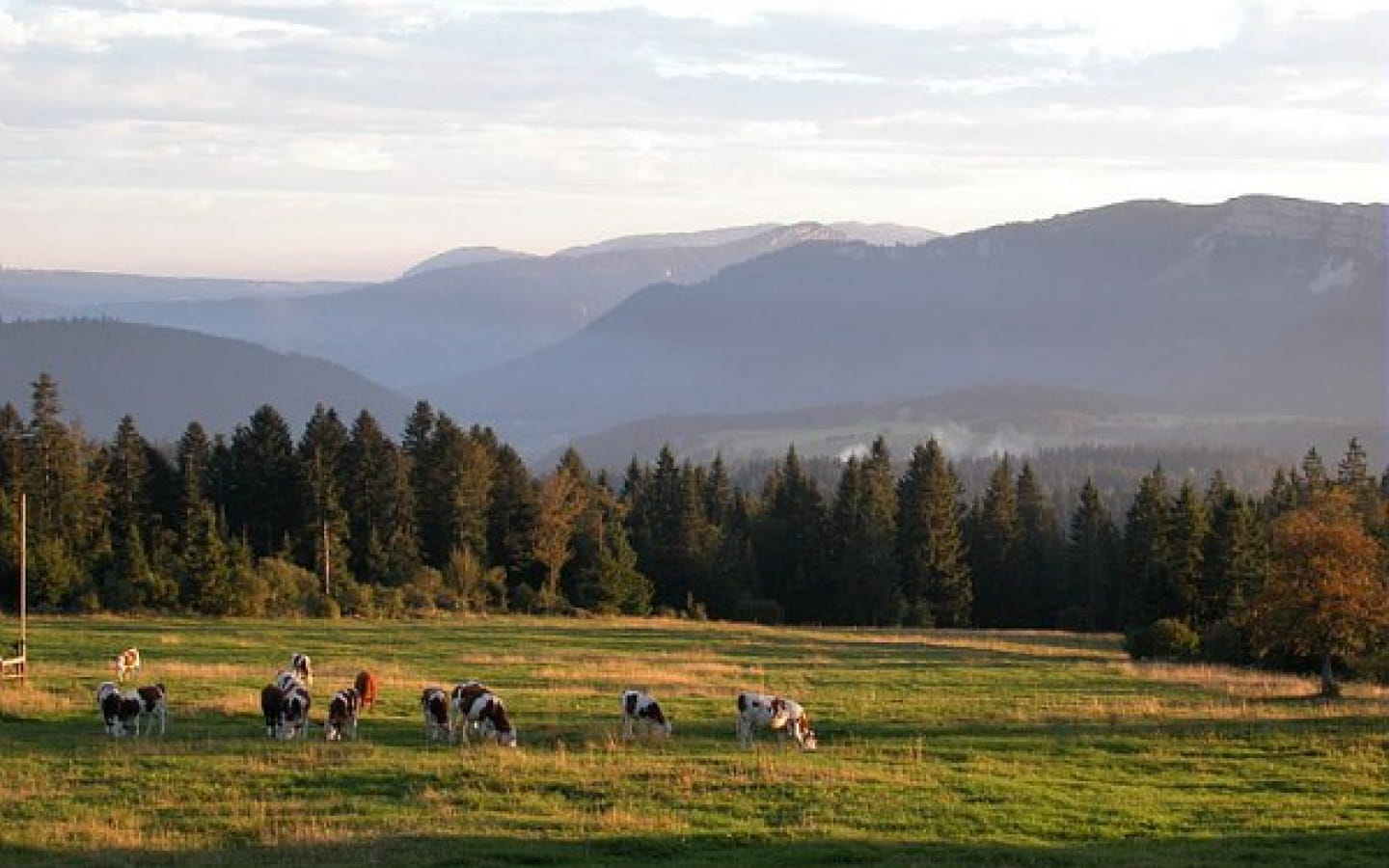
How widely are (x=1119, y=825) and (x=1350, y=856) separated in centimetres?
308

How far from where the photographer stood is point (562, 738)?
98.4 feet

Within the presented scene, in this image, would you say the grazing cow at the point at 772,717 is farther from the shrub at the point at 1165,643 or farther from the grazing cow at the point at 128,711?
the shrub at the point at 1165,643

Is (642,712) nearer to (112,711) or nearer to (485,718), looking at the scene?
(485,718)

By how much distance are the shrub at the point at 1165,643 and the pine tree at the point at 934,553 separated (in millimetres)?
36908

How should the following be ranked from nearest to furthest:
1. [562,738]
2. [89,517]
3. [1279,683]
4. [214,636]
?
[562,738] < [1279,683] < [214,636] < [89,517]

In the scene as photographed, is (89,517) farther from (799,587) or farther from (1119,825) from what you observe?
(1119,825)

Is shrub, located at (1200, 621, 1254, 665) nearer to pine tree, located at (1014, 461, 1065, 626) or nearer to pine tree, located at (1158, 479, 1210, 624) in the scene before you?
pine tree, located at (1158, 479, 1210, 624)

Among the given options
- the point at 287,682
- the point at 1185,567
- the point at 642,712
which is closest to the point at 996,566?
the point at 1185,567

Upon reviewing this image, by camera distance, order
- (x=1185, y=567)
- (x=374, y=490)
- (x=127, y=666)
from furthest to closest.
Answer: (x=374, y=490) → (x=1185, y=567) → (x=127, y=666)

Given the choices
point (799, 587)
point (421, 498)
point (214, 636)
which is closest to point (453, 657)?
point (214, 636)

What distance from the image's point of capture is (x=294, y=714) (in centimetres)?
2969

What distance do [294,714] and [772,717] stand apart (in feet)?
29.1

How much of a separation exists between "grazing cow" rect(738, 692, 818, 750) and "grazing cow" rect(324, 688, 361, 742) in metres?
7.18

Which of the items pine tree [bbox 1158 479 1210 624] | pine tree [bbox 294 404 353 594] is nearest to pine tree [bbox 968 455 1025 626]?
pine tree [bbox 1158 479 1210 624]
